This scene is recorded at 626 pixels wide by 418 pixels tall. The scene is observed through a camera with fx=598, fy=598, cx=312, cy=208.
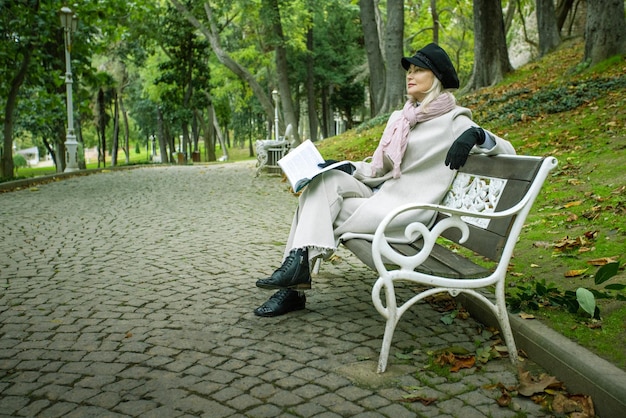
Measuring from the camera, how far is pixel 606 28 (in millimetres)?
11938

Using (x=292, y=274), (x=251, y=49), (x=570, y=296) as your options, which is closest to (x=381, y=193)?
(x=292, y=274)

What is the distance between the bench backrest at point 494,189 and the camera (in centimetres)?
320

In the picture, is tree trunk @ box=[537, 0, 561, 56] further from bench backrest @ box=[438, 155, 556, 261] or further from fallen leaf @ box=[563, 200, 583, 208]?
bench backrest @ box=[438, 155, 556, 261]

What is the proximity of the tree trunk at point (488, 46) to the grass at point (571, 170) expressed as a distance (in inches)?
19.2

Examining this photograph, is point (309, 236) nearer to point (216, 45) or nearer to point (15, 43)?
point (15, 43)

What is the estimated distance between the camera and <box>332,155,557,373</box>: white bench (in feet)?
10.3

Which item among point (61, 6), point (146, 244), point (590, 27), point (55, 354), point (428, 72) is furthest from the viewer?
point (61, 6)

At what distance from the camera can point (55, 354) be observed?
3398 mm

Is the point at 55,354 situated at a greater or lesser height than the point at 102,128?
lesser

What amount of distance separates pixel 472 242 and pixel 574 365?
104cm

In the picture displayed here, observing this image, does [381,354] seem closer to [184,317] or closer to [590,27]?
[184,317]

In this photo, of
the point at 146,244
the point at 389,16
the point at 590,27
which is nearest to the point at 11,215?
the point at 146,244

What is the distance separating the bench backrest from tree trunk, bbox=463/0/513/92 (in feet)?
39.2

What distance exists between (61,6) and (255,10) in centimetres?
745
